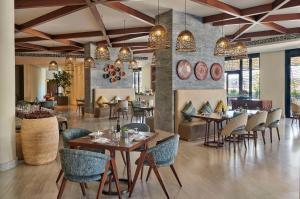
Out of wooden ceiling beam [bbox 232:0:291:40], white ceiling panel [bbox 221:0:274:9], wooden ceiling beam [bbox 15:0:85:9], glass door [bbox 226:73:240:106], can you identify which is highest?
white ceiling panel [bbox 221:0:274:9]

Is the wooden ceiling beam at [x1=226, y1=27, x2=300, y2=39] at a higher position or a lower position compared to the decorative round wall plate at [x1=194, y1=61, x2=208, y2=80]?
higher

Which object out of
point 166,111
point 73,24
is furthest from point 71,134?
point 73,24

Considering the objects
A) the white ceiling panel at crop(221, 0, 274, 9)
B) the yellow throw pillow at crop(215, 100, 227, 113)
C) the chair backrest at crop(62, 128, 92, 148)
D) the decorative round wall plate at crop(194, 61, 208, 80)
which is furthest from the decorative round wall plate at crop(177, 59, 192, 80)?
the chair backrest at crop(62, 128, 92, 148)

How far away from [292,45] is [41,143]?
9.74 meters

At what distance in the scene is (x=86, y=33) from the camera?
9773 mm

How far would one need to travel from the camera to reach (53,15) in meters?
7.00

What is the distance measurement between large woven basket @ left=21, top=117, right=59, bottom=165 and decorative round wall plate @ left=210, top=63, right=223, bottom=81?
5109 millimetres

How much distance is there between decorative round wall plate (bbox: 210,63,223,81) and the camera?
8359 millimetres

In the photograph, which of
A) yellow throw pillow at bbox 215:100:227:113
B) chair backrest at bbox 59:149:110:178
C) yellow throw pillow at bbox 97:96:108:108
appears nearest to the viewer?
chair backrest at bbox 59:149:110:178

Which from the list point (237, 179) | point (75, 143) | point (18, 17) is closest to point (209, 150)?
point (237, 179)

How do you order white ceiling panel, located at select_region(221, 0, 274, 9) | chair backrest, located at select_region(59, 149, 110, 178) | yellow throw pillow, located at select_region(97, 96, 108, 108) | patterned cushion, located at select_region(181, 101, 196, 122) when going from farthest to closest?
yellow throw pillow, located at select_region(97, 96, 108, 108)
patterned cushion, located at select_region(181, 101, 196, 122)
white ceiling panel, located at select_region(221, 0, 274, 9)
chair backrest, located at select_region(59, 149, 110, 178)

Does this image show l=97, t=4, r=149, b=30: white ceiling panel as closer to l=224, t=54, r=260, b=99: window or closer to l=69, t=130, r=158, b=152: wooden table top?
l=69, t=130, r=158, b=152: wooden table top

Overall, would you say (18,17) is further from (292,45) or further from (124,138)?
(292,45)

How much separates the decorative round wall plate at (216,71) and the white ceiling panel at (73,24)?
376 centimetres
